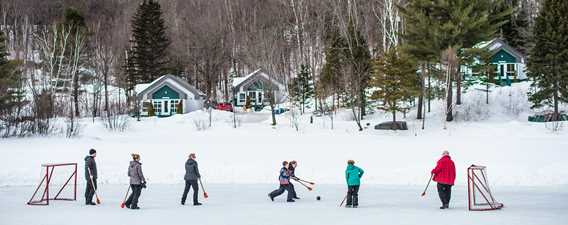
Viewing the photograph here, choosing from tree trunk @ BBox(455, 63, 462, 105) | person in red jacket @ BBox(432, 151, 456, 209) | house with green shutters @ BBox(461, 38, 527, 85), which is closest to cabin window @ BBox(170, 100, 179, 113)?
tree trunk @ BBox(455, 63, 462, 105)

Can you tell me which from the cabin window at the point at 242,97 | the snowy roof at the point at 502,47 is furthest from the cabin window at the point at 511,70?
the cabin window at the point at 242,97

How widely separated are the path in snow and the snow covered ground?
28 millimetres

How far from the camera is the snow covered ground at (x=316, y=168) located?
14.7 meters

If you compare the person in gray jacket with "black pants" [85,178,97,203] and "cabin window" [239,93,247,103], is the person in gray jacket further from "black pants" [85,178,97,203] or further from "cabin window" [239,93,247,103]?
"cabin window" [239,93,247,103]

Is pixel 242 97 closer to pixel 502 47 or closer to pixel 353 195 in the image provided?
pixel 502 47

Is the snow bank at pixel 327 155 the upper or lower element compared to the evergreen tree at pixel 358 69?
lower

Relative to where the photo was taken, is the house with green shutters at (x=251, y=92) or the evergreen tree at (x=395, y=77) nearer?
the evergreen tree at (x=395, y=77)

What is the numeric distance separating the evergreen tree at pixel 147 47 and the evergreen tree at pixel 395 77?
32.7m

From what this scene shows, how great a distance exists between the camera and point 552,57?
133ft

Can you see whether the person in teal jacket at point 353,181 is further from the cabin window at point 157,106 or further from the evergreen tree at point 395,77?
the cabin window at point 157,106

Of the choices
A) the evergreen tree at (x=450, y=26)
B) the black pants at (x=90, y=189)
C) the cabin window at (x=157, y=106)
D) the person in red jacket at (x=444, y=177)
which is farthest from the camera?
the cabin window at (x=157, y=106)

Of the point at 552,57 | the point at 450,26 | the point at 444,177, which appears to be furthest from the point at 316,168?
the point at 552,57

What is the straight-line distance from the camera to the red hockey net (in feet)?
59.2

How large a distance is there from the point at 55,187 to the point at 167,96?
3938cm
